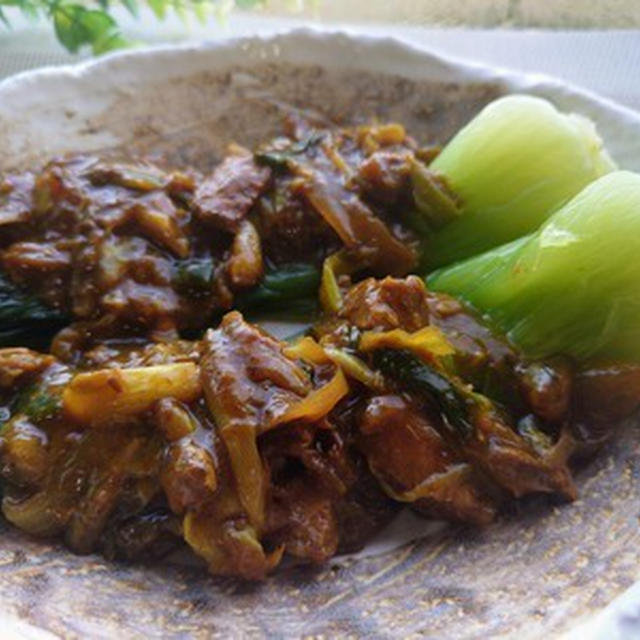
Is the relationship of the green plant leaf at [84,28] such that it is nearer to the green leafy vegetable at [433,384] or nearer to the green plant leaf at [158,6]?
the green plant leaf at [158,6]

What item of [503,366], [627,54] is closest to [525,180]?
[503,366]

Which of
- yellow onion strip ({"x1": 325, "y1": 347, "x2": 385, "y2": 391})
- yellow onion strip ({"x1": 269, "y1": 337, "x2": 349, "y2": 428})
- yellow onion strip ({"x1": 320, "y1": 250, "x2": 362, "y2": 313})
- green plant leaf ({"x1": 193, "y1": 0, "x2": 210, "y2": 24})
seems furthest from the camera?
green plant leaf ({"x1": 193, "y1": 0, "x2": 210, "y2": 24})

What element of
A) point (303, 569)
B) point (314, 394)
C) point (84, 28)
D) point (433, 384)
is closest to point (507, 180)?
point (433, 384)

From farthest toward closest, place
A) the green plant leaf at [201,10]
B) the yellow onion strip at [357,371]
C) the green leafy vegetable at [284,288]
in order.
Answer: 1. the green plant leaf at [201,10]
2. the green leafy vegetable at [284,288]
3. the yellow onion strip at [357,371]

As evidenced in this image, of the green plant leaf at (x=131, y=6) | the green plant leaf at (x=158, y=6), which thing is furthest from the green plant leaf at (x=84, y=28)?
the green plant leaf at (x=158, y=6)

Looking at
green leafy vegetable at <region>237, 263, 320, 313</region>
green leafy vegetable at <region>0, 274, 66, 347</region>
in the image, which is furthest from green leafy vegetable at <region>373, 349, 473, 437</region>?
green leafy vegetable at <region>0, 274, 66, 347</region>

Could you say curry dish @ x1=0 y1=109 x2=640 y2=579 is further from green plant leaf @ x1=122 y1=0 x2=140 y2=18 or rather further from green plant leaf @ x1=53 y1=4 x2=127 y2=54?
green plant leaf @ x1=122 y1=0 x2=140 y2=18

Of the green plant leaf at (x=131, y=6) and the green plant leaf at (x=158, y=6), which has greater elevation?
the green plant leaf at (x=131, y=6)

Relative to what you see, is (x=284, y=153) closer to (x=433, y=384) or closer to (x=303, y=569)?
(x=433, y=384)
